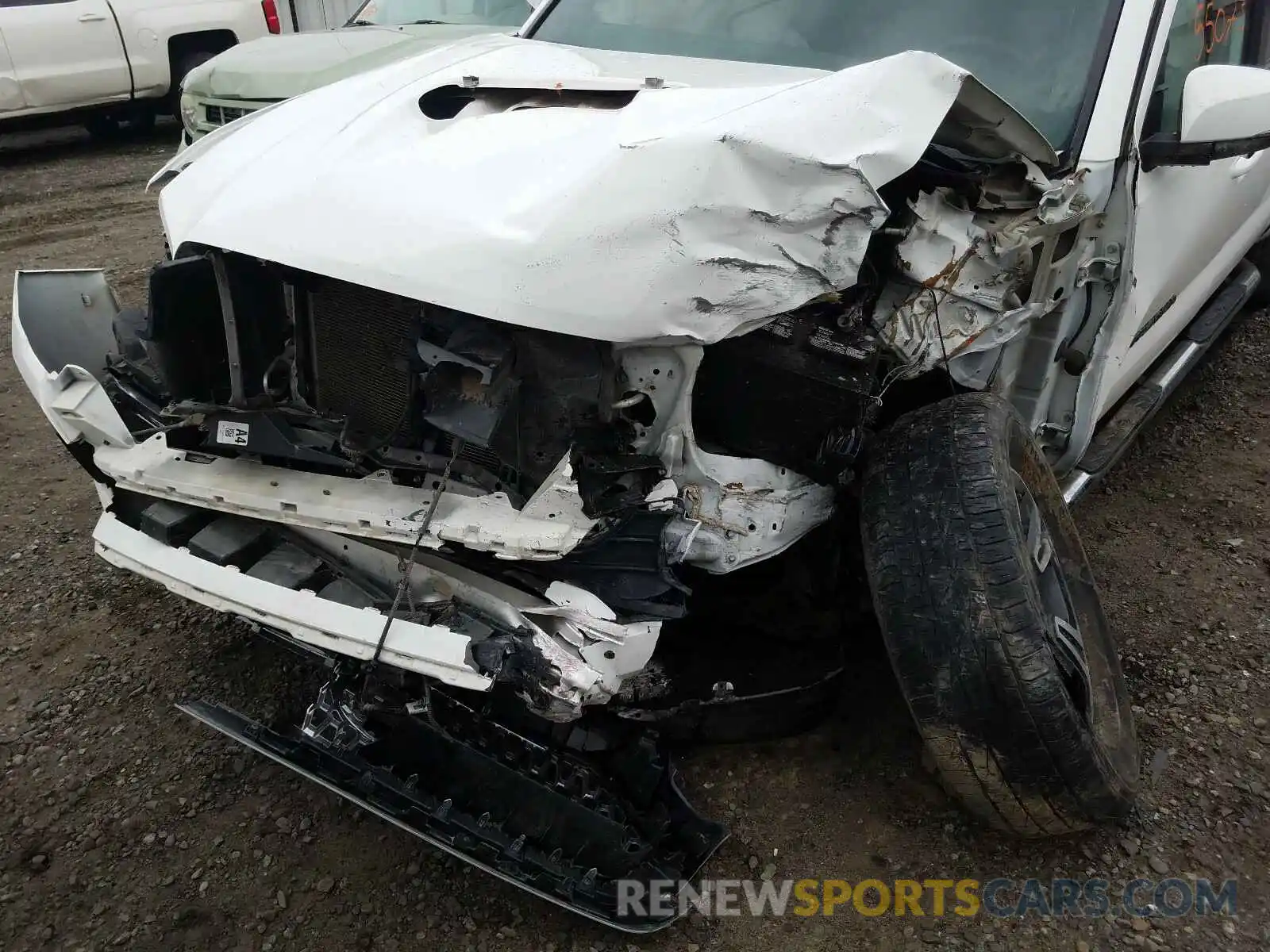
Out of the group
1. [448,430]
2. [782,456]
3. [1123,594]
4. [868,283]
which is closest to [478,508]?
[448,430]

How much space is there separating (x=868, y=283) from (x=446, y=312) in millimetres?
922

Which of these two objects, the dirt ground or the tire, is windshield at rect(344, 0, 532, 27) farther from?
the tire

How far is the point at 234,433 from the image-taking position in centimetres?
206

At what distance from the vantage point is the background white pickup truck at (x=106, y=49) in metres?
8.06

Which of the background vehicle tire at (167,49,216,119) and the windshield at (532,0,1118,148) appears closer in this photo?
the windshield at (532,0,1118,148)

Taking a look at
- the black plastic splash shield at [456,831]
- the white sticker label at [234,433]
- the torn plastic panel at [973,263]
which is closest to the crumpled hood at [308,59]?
the white sticker label at [234,433]

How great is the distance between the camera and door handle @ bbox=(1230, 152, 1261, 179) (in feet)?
10.4

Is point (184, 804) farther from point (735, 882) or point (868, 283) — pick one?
point (868, 283)

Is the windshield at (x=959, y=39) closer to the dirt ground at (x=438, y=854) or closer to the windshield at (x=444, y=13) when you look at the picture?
the dirt ground at (x=438, y=854)

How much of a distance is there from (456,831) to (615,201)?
1.25m

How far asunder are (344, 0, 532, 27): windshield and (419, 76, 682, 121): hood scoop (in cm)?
390

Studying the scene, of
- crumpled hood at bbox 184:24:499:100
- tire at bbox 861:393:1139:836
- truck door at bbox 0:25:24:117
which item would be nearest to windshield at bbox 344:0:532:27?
crumpled hood at bbox 184:24:499:100

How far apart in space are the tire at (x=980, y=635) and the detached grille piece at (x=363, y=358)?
1042 millimetres

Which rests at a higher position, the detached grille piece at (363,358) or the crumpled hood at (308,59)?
the detached grille piece at (363,358)
